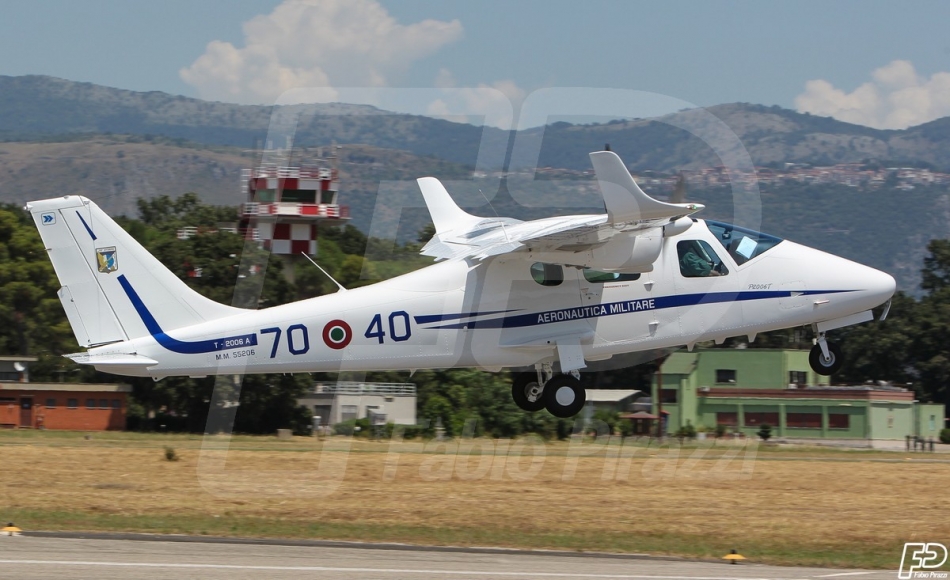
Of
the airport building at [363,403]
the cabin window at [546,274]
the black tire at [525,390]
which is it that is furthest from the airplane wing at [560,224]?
the airport building at [363,403]

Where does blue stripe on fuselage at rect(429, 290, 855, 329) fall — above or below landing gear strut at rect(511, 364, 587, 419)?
above

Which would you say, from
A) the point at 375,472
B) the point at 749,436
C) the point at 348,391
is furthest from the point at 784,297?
the point at 749,436

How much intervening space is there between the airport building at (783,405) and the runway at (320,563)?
47004mm

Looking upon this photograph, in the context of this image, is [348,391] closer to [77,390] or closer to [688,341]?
[77,390]

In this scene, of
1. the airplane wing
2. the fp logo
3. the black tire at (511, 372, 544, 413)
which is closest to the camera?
the airplane wing

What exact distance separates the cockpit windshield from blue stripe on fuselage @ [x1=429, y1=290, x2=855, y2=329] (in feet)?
2.23

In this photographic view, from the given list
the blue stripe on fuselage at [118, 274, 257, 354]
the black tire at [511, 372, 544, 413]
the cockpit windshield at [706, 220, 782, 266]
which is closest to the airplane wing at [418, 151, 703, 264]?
the cockpit windshield at [706, 220, 782, 266]

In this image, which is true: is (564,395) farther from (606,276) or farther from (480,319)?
(606,276)

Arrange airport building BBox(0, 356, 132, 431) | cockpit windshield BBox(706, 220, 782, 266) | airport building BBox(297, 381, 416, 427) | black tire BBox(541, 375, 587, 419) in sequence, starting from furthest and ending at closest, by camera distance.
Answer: airport building BBox(0, 356, 132, 431)
airport building BBox(297, 381, 416, 427)
black tire BBox(541, 375, 587, 419)
cockpit windshield BBox(706, 220, 782, 266)

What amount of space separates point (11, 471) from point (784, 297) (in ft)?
61.5

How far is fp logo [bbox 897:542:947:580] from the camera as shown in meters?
17.2

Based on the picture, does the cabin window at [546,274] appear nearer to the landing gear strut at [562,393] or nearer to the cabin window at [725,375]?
the landing gear strut at [562,393]

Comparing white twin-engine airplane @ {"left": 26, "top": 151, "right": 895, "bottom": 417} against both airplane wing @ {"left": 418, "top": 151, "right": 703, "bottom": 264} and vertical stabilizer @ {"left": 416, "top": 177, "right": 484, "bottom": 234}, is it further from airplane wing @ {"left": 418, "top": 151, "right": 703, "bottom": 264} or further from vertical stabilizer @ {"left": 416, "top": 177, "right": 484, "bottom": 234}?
vertical stabilizer @ {"left": 416, "top": 177, "right": 484, "bottom": 234}

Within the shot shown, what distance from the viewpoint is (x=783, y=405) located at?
65.2 m
